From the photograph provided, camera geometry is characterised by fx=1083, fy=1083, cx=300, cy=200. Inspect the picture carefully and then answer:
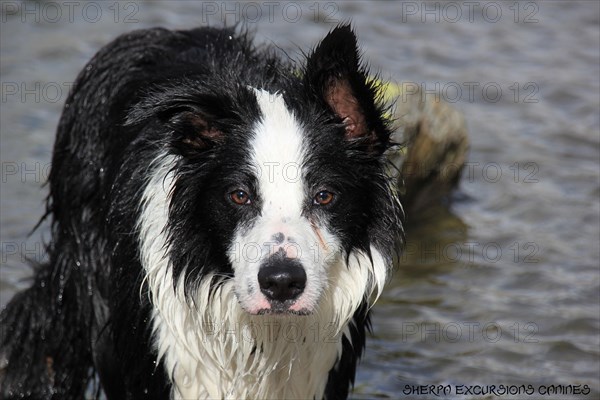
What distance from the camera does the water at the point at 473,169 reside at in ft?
19.8

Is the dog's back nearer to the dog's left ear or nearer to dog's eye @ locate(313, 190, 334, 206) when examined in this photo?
the dog's left ear

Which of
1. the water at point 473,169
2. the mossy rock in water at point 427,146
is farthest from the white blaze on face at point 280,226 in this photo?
the mossy rock in water at point 427,146

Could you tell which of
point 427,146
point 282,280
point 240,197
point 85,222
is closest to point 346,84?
point 240,197

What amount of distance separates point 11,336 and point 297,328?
1.62 metres

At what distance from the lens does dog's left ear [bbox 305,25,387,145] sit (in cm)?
404

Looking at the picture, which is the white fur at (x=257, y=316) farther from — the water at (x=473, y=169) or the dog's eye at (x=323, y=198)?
Result: the water at (x=473, y=169)

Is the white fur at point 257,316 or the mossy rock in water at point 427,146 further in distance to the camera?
the mossy rock in water at point 427,146

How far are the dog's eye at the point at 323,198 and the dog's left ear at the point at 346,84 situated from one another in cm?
28

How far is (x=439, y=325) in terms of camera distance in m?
6.26

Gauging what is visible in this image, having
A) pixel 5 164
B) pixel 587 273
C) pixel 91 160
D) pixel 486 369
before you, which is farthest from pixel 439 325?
pixel 5 164

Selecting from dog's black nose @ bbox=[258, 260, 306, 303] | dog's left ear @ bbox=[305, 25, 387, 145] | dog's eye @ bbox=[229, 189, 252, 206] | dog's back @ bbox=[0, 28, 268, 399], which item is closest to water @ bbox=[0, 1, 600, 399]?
dog's back @ bbox=[0, 28, 268, 399]

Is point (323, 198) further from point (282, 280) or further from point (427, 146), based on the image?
point (427, 146)

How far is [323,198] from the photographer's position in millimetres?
4090

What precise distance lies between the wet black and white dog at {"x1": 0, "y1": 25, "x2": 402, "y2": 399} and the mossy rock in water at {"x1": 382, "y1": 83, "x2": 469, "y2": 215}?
2.28 meters
